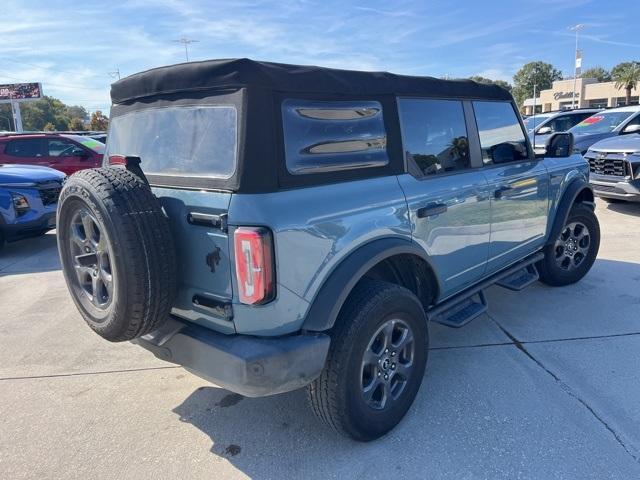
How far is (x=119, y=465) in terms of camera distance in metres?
2.49

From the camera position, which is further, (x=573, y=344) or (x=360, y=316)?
(x=573, y=344)

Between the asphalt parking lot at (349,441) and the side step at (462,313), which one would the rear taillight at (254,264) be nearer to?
the asphalt parking lot at (349,441)

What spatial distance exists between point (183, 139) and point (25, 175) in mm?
5559

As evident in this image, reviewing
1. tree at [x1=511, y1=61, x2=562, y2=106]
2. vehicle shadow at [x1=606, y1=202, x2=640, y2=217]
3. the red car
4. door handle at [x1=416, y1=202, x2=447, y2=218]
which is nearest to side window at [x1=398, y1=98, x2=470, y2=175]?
door handle at [x1=416, y1=202, x2=447, y2=218]

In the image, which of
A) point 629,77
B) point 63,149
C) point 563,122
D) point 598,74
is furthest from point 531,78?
point 63,149

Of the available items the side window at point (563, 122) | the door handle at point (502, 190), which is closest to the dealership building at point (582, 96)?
the side window at point (563, 122)

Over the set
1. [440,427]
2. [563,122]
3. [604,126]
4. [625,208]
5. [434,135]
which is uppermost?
[563,122]

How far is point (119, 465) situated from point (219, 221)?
1.43m

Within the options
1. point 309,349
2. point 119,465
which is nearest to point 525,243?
point 309,349

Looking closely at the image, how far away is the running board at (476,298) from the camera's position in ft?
10.6

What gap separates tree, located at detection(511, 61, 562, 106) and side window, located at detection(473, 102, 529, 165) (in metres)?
98.9

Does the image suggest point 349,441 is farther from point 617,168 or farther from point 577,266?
point 617,168

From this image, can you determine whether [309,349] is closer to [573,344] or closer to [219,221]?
[219,221]

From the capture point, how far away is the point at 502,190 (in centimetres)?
354
